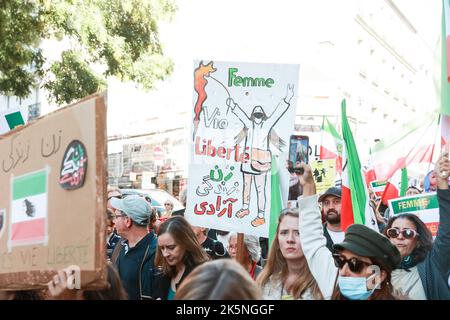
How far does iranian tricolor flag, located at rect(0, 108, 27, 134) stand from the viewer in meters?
5.05

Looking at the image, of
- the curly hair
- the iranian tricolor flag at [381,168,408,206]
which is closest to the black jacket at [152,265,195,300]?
the curly hair

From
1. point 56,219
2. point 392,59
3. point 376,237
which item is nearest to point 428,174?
point 376,237

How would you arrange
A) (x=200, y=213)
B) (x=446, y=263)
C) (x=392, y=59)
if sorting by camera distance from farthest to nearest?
(x=392, y=59) → (x=200, y=213) → (x=446, y=263)

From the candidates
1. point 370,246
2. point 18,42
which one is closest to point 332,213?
point 370,246

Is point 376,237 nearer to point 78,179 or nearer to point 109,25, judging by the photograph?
point 78,179

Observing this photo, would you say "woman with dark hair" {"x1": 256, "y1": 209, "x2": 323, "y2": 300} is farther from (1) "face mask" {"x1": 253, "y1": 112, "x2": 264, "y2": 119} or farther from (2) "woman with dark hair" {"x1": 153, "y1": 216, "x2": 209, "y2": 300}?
(1) "face mask" {"x1": 253, "y1": 112, "x2": 264, "y2": 119}

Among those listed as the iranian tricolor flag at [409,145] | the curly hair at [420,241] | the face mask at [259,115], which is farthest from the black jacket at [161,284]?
the iranian tricolor flag at [409,145]

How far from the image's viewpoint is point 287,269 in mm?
3365

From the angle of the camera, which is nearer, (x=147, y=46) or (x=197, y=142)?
(x=197, y=142)

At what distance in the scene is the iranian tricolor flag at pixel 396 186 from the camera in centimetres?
664

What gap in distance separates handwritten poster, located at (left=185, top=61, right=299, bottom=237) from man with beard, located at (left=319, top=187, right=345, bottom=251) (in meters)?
0.72

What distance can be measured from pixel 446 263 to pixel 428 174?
2.98m

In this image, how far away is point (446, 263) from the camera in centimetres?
333

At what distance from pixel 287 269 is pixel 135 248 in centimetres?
143
